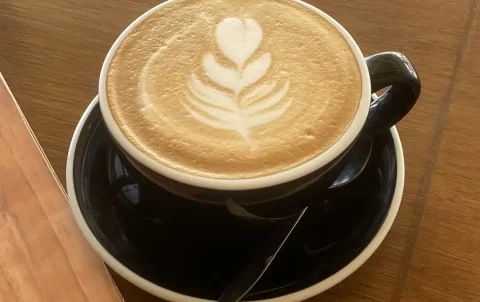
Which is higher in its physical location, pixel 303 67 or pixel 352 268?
pixel 303 67

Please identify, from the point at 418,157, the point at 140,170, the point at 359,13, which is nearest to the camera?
the point at 140,170

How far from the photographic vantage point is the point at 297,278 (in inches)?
19.2

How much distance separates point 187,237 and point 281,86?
165 millimetres

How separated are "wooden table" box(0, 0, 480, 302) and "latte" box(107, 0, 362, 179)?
14cm

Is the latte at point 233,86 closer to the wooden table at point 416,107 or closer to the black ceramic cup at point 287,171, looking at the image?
the black ceramic cup at point 287,171

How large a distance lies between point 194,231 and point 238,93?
13cm

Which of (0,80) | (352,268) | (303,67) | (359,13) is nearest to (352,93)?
(303,67)

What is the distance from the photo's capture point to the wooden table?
20.3 inches

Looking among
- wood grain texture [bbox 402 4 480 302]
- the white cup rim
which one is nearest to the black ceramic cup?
the white cup rim

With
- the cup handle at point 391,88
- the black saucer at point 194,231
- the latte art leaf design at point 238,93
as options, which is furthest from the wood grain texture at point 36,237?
the cup handle at point 391,88

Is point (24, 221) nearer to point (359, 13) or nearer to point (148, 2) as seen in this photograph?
point (148, 2)

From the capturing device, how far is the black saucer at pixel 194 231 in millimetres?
486

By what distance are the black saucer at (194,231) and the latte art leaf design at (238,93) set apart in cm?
8

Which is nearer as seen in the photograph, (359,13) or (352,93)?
(352,93)
